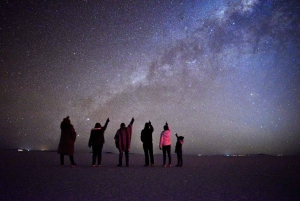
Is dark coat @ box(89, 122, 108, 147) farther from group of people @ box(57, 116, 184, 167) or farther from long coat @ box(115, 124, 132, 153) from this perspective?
long coat @ box(115, 124, 132, 153)

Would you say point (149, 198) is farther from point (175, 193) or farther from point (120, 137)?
point (120, 137)

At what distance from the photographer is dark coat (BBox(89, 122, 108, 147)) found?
509 inches

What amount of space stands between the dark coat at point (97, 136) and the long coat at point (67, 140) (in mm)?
966

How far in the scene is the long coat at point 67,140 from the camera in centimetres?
1274

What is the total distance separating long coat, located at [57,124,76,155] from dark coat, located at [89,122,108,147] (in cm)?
97

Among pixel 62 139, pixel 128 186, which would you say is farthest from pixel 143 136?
pixel 128 186

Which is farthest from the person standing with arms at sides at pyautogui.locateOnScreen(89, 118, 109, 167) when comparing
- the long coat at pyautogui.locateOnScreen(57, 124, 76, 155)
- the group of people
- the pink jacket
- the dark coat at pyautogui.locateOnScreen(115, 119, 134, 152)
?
the pink jacket

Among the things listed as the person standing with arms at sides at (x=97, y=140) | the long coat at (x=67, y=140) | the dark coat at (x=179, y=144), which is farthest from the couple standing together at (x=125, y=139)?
the long coat at (x=67, y=140)

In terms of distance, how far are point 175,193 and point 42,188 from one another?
11.1 ft

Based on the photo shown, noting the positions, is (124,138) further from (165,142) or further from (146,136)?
(165,142)

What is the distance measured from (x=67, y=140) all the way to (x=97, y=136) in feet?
5.10

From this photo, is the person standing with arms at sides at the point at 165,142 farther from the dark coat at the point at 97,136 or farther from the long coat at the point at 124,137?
the dark coat at the point at 97,136

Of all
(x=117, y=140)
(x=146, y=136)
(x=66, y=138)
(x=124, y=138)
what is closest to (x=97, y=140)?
(x=117, y=140)

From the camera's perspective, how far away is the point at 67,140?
12.9 m
